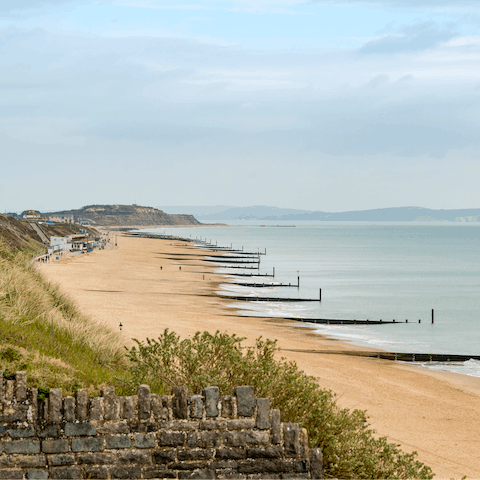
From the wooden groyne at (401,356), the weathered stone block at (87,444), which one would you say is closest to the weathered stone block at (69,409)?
the weathered stone block at (87,444)

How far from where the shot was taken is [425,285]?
6819 centimetres

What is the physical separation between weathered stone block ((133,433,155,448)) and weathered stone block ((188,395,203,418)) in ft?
1.92

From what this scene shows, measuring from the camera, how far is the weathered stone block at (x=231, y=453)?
6.57 m

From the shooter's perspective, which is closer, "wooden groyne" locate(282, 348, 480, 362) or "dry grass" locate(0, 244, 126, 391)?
"dry grass" locate(0, 244, 126, 391)

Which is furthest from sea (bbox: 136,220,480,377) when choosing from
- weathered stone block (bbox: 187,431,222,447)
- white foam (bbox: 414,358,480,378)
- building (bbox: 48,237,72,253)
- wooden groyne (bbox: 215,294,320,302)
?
building (bbox: 48,237,72,253)

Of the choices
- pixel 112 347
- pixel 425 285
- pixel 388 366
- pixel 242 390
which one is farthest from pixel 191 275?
pixel 242 390

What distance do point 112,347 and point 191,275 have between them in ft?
182

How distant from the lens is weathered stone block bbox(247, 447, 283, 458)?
21.7 feet

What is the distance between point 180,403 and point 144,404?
0.47 m

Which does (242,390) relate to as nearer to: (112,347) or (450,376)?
(112,347)

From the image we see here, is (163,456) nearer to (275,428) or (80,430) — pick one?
(80,430)

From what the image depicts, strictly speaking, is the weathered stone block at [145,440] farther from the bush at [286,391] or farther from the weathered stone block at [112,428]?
the bush at [286,391]

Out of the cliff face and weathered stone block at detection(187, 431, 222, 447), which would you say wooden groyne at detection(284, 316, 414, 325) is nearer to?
weathered stone block at detection(187, 431, 222, 447)

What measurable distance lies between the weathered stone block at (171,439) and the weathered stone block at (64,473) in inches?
44.1
